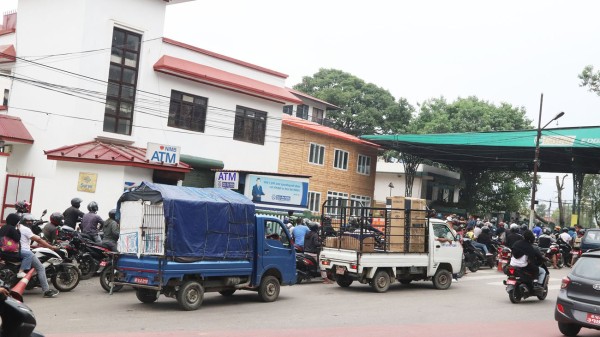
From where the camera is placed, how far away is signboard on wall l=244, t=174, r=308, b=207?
81.9ft

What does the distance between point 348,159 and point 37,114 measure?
19655 mm

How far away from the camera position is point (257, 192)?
81.9 feet

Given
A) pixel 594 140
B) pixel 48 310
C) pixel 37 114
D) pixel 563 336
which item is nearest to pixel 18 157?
pixel 37 114

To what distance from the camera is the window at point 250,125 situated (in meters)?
28.5

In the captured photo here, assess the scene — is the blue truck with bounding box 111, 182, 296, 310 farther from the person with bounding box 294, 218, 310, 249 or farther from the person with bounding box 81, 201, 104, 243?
the person with bounding box 294, 218, 310, 249

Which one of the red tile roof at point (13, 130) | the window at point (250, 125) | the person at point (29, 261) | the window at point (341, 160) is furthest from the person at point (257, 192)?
the person at point (29, 261)

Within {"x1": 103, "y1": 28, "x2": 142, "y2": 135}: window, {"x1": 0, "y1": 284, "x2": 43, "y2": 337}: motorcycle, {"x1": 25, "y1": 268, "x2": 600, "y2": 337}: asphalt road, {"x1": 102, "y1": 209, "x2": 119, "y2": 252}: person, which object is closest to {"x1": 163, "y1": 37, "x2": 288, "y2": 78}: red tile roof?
{"x1": 103, "y1": 28, "x2": 142, "y2": 135}: window

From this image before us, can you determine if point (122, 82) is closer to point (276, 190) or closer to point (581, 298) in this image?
point (276, 190)

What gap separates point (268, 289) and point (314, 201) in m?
22.4

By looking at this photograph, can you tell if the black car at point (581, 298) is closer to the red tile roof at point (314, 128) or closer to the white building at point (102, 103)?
the white building at point (102, 103)

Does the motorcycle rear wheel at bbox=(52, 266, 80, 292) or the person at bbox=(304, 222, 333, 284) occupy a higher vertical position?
the person at bbox=(304, 222, 333, 284)

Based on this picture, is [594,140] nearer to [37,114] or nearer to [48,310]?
[37,114]

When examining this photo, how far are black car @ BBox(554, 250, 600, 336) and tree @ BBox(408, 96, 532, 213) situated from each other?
3862 cm

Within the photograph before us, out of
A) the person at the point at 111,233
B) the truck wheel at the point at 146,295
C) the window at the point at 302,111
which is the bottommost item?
the truck wheel at the point at 146,295
